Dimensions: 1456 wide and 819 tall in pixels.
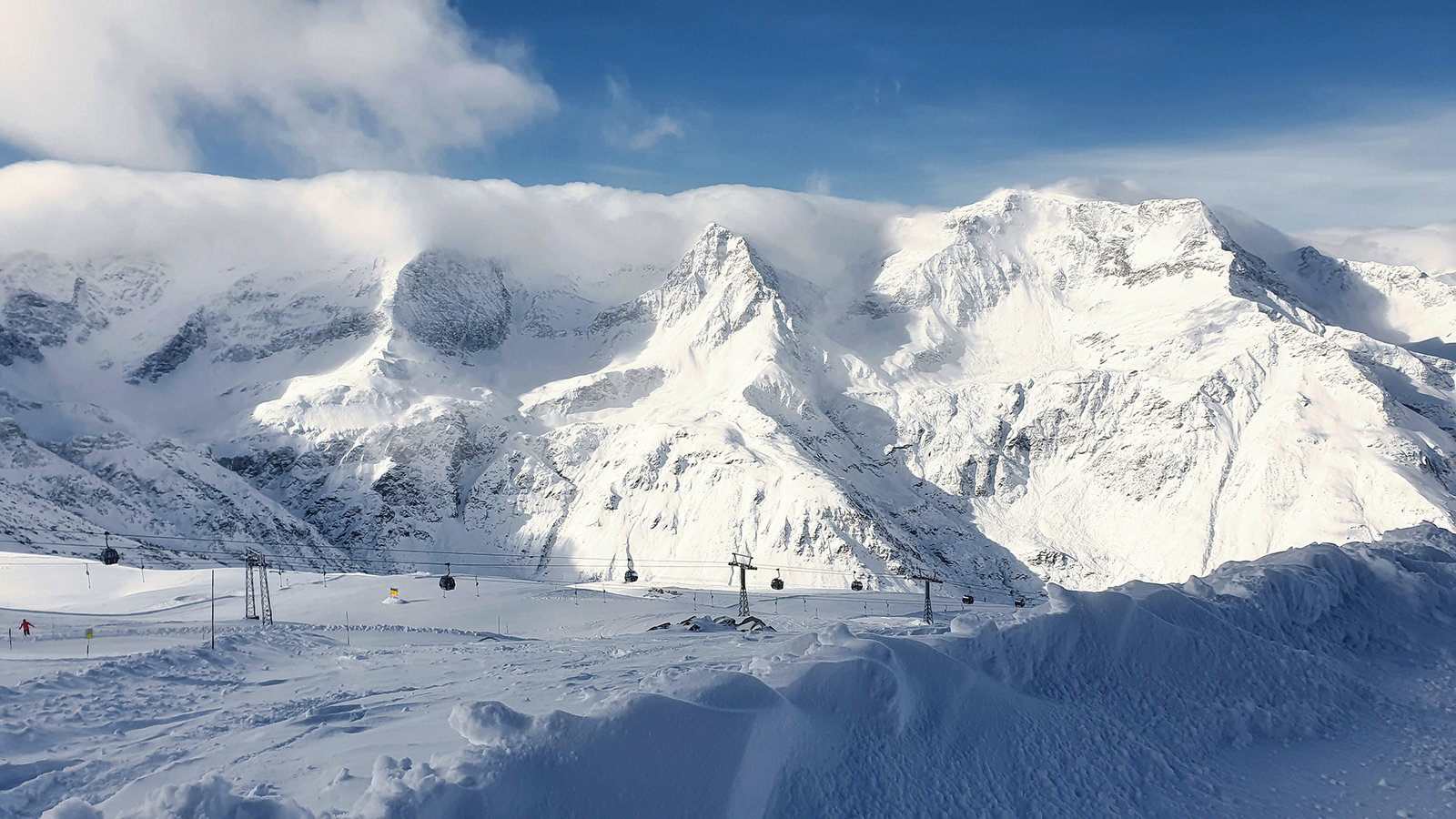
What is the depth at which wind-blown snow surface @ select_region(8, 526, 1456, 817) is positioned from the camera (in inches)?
589

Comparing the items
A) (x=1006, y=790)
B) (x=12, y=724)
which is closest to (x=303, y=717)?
(x=12, y=724)

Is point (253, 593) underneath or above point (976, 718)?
underneath

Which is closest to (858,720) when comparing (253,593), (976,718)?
(976,718)

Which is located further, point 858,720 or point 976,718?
point 976,718

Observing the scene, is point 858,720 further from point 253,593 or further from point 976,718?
point 253,593

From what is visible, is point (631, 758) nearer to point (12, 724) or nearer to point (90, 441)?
point (12, 724)

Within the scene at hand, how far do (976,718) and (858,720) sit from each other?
10.4 ft

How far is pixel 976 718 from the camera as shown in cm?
1958

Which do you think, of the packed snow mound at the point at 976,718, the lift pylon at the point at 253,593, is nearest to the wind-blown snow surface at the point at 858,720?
the packed snow mound at the point at 976,718

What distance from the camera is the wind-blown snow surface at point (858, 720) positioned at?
1496 cm

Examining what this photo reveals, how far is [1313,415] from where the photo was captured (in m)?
190

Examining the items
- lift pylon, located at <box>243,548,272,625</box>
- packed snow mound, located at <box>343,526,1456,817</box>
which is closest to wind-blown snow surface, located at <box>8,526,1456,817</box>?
packed snow mound, located at <box>343,526,1456,817</box>

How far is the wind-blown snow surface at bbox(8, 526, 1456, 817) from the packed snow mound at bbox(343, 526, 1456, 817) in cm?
6

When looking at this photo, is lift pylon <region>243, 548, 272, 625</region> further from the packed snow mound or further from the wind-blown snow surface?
the packed snow mound
